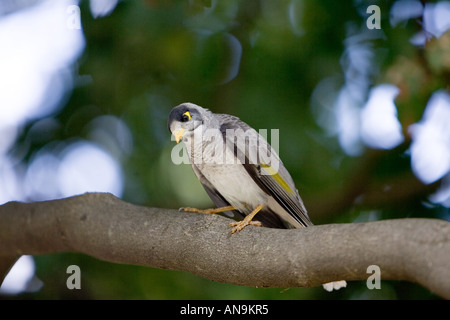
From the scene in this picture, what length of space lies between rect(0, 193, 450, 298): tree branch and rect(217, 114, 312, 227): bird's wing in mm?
524

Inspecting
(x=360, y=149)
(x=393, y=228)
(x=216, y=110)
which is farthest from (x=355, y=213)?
(x=393, y=228)

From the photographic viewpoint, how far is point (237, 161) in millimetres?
3551

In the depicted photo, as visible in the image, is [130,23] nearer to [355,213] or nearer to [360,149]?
[360,149]

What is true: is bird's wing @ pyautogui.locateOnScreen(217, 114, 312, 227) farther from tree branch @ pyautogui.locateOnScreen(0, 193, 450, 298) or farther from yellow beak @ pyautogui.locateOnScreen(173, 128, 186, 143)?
tree branch @ pyautogui.locateOnScreen(0, 193, 450, 298)

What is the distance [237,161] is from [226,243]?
84cm

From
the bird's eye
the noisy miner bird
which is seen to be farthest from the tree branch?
the bird's eye

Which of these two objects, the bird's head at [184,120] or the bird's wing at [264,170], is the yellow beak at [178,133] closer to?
the bird's head at [184,120]

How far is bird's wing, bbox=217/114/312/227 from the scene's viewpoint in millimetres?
3463

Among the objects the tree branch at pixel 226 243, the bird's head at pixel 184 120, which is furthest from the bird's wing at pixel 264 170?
the tree branch at pixel 226 243

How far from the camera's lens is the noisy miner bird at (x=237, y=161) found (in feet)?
11.4

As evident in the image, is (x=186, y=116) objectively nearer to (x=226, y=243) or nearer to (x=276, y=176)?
(x=276, y=176)

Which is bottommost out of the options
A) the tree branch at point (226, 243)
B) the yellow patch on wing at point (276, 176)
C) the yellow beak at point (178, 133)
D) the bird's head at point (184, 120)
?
the tree branch at point (226, 243)

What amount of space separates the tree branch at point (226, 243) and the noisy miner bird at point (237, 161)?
1.72 ft

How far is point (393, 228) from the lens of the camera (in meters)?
2.29
